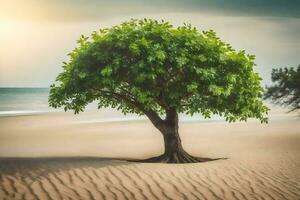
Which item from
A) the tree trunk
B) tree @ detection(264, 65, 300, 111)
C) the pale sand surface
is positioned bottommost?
the pale sand surface

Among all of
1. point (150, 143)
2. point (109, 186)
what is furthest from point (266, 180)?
point (150, 143)

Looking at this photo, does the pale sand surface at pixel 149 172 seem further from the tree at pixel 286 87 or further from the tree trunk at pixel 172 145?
the tree at pixel 286 87

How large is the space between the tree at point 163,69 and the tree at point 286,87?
837 centimetres

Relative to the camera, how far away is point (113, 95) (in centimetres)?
1146

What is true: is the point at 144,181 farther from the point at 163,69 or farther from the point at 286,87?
the point at 286,87

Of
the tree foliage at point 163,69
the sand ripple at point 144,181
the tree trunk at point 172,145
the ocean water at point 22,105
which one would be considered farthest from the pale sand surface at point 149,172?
the ocean water at point 22,105

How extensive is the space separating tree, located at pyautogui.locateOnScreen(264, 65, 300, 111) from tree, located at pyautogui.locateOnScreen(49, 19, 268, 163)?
8365 mm

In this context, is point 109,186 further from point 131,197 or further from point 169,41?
point 169,41

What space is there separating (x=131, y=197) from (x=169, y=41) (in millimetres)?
4249

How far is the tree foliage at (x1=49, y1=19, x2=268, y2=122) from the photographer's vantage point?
9961 millimetres

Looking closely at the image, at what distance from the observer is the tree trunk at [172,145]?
36.8 feet

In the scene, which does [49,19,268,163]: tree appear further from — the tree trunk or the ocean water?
the ocean water

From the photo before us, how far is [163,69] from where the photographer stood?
10234 millimetres

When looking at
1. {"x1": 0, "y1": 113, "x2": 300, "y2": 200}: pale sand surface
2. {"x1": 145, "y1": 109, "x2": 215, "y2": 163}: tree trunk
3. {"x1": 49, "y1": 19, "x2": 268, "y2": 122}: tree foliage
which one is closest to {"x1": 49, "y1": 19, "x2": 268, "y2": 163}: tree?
{"x1": 49, "y1": 19, "x2": 268, "y2": 122}: tree foliage
